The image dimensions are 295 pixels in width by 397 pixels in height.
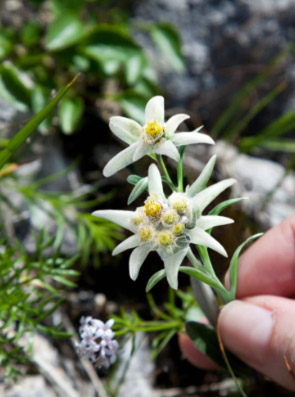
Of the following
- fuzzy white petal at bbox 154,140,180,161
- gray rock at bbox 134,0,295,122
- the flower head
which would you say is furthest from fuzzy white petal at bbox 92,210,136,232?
gray rock at bbox 134,0,295,122

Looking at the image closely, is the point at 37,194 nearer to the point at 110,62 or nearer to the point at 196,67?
the point at 110,62

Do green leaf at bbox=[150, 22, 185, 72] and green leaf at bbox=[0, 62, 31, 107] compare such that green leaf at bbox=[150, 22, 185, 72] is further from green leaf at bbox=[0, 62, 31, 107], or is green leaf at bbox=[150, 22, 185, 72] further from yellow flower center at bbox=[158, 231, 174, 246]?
yellow flower center at bbox=[158, 231, 174, 246]

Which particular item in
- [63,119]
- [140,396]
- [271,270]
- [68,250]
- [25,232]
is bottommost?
[140,396]

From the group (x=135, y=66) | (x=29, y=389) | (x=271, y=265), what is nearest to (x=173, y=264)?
(x=271, y=265)

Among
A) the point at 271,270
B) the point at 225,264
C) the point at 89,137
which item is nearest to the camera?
the point at 225,264

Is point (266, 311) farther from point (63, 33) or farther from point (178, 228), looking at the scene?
point (63, 33)

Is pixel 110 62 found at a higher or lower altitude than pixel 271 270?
higher

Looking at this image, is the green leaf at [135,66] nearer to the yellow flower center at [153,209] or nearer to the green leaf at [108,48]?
the green leaf at [108,48]

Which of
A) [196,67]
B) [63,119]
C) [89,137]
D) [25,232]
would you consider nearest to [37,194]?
[25,232]
